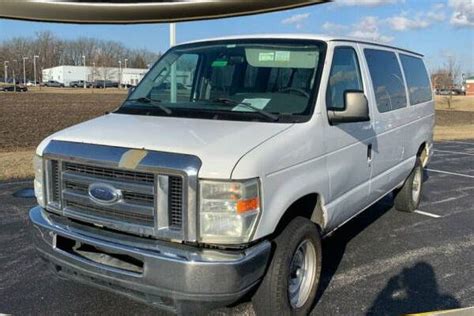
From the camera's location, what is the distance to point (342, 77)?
14.6ft

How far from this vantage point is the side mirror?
397 centimetres

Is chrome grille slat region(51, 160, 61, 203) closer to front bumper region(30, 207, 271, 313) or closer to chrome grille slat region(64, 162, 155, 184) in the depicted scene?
chrome grille slat region(64, 162, 155, 184)

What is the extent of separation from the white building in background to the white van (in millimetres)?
108344

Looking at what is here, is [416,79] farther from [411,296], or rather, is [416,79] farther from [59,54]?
[59,54]

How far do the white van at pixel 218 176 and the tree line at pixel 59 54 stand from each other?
11567 centimetres

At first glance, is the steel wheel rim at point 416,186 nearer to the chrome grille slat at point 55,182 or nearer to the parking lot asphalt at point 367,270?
the parking lot asphalt at point 367,270

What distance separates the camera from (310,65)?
4234 millimetres

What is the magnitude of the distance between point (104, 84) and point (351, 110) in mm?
109766

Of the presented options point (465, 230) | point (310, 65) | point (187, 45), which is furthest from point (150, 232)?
point (465, 230)

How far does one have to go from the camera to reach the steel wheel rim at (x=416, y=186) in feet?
23.2

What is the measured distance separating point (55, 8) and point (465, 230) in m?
14.4

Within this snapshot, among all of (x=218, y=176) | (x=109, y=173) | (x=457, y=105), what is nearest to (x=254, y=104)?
(x=218, y=176)

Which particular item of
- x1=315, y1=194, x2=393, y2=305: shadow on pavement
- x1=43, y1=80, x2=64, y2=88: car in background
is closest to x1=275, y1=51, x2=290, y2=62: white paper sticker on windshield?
x1=315, y1=194, x2=393, y2=305: shadow on pavement

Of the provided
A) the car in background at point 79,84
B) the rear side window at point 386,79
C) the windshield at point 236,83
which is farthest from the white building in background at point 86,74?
the windshield at point 236,83
